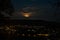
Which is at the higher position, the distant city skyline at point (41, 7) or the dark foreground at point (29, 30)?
the distant city skyline at point (41, 7)

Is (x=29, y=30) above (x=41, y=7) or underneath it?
underneath

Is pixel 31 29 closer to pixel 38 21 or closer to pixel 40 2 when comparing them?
pixel 38 21

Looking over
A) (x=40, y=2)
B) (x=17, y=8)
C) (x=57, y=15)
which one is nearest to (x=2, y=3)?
(x=17, y=8)

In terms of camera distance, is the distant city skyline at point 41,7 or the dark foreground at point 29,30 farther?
the distant city skyline at point 41,7

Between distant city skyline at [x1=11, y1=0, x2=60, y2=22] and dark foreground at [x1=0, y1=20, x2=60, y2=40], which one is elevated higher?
distant city skyline at [x1=11, y1=0, x2=60, y2=22]

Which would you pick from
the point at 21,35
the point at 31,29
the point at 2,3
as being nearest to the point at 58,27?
the point at 31,29

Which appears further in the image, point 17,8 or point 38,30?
point 17,8

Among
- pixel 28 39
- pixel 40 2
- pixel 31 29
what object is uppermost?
pixel 40 2

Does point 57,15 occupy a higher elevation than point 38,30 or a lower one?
higher

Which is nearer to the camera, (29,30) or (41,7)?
(29,30)

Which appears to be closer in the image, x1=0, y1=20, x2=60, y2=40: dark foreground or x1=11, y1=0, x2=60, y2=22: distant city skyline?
x1=0, y1=20, x2=60, y2=40: dark foreground
